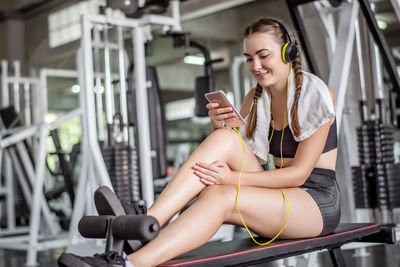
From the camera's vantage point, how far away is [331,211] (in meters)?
1.91

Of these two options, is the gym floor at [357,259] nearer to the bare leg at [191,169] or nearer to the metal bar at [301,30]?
the metal bar at [301,30]

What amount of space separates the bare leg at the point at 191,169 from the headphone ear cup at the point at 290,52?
0.35 metres

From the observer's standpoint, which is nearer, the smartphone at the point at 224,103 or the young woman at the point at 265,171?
the young woman at the point at 265,171

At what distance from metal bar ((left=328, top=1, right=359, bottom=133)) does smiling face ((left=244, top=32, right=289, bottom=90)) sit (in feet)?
2.67

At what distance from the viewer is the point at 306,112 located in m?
1.93

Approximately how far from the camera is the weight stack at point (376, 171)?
293 cm

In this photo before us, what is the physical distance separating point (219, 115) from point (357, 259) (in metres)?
1.58

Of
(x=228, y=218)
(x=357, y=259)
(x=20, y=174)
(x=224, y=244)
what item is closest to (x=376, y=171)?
(x=357, y=259)

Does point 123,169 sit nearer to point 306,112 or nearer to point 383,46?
point 383,46

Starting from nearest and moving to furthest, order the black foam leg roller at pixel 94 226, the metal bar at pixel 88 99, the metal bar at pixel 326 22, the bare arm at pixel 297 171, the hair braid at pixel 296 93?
the black foam leg roller at pixel 94 226, the bare arm at pixel 297 171, the hair braid at pixel 296 93, the metal bar at pixel 326 22, the metal bar at pixel 88 99

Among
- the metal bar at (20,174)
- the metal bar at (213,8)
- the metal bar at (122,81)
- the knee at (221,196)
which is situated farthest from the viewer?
the metal bar at (213,8)

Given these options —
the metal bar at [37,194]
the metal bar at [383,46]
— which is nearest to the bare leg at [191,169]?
the metal bar at [383,46]

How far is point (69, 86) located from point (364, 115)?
754 centimetres

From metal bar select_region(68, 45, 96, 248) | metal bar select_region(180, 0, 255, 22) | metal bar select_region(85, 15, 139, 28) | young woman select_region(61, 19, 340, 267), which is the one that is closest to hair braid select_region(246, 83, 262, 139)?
young woman select_region(61, 19, 340, 267)
